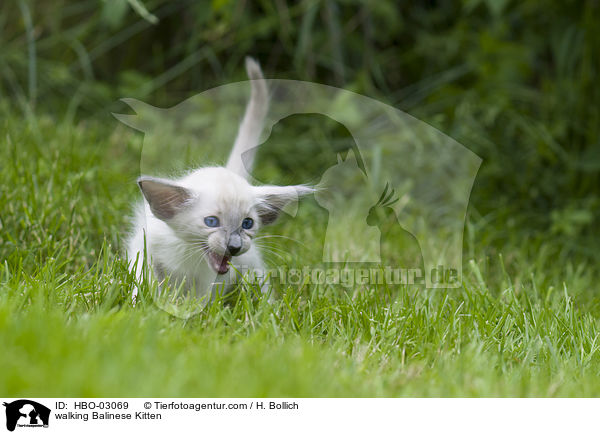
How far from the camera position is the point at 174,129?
3727mm

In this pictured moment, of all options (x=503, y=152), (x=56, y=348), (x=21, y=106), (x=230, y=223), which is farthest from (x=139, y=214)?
(x=503, y=152)

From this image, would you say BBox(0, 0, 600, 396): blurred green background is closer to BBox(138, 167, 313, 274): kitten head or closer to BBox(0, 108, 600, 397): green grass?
BBox(0, 108, 600, 397): green grass

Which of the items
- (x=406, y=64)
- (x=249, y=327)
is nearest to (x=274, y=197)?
(x=249, y=327)

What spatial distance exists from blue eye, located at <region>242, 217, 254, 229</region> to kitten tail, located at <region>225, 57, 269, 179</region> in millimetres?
287

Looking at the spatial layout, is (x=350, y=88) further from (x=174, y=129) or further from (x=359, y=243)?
(x=359, y=243)

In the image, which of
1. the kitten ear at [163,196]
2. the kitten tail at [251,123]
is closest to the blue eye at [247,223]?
the kitten ear at [163,196]

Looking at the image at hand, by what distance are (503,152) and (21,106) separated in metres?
2.51

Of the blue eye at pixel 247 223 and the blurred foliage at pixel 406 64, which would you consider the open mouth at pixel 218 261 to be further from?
the blurred foliage at pixel 406 64

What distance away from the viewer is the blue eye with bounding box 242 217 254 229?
1.98 metres

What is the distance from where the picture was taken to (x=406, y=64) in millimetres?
4512
